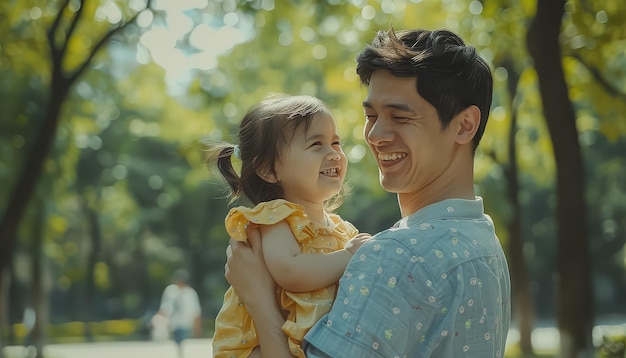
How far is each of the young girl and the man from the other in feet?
0.24

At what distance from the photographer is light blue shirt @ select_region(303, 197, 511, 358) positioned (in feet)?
8.08

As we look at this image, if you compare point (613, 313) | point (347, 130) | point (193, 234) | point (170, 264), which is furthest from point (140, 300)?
point (347, 130)

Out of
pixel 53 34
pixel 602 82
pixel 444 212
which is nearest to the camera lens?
pixel 444 212

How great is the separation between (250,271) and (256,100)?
18.8 m

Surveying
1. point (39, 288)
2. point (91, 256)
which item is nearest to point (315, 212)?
point (39, 288)

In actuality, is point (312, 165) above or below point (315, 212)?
above

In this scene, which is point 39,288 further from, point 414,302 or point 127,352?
point 414,302

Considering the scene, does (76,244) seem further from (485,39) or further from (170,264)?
(485,39)

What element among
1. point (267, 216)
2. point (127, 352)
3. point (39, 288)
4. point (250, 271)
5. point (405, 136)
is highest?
point (405, 136)

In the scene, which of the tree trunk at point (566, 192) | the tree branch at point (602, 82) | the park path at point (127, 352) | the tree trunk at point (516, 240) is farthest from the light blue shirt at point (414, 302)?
the park path at point (127, 352)

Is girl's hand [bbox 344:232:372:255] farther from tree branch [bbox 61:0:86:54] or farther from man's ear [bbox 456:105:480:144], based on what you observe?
tree branch [bbox 61:0:86:54]

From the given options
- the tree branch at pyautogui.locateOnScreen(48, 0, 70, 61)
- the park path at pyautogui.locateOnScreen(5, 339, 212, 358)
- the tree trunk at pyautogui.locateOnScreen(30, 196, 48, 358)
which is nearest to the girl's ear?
the tree branch at pyautogui.locateOnScreen(48, 0, 70, 61)

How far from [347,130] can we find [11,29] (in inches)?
243

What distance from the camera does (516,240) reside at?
20859 mm
